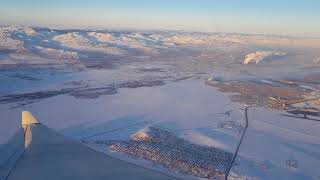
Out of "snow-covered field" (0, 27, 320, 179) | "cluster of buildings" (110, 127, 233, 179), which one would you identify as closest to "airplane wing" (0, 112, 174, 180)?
"snow-covered field" (0, 27, 320, 179)

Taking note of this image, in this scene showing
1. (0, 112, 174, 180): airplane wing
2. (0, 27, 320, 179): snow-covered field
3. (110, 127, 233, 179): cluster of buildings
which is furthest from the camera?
(0, 27, 320, 179): snow-covered field

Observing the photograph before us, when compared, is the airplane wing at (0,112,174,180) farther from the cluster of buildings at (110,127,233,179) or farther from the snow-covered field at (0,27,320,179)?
the cluster of buildings at (110,127,233,179)

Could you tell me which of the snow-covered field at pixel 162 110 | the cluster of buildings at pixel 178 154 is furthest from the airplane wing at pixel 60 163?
the cluster of buildings at pixel 178 154

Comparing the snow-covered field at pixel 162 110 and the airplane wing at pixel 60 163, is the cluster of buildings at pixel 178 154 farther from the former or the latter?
the airplane wing at pixel 60 163

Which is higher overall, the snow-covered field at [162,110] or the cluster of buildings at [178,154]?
the cluster of buildings at [178,154]

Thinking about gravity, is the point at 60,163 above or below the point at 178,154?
above

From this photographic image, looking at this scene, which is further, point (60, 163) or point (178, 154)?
point (178, 154)

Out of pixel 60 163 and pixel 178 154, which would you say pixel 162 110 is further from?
pixel 60 163

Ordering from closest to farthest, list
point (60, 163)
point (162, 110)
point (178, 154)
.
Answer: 1. point (60, 163)
2. point (178, 154)
3. point (162, 110)

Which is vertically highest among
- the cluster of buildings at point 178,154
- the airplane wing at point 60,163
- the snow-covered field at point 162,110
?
the airplane wing at point 60,163

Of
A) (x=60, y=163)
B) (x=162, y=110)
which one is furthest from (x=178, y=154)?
(x=60, y=163)

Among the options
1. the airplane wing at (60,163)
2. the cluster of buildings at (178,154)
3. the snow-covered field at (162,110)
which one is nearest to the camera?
the airplane wing at (60,163)

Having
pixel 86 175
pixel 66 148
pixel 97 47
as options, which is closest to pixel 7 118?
pixel 66 148
